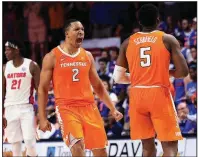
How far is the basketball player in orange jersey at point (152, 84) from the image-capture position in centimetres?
852

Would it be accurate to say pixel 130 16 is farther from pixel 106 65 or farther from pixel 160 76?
pixel 160 76

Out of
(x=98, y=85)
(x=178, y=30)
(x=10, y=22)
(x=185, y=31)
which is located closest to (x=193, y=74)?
(x=185, y=31)

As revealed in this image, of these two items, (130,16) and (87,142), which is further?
(130,16)

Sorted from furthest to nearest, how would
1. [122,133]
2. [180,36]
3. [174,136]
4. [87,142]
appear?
1. [180,36]
2. [122,133]
3. [87,142]
4. [174,136]

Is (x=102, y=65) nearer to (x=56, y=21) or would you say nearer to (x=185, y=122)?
(x=56, y=21)

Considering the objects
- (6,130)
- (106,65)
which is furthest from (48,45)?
(6,130)

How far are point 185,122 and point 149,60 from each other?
16.1 ft

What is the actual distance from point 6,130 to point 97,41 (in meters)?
7.01

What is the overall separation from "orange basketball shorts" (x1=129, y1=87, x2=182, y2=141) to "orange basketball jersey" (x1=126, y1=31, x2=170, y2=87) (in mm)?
117

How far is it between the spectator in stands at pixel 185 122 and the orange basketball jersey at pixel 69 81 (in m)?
4.18

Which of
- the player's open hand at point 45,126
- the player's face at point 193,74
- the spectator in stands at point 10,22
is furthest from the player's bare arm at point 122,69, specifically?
the spectator in stands at point 10,22

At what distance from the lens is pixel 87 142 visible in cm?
933

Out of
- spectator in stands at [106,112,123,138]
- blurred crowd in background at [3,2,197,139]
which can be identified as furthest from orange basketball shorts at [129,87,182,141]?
blurred crowd in background at [3,2,197,139]

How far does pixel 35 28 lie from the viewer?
62.4 feet
